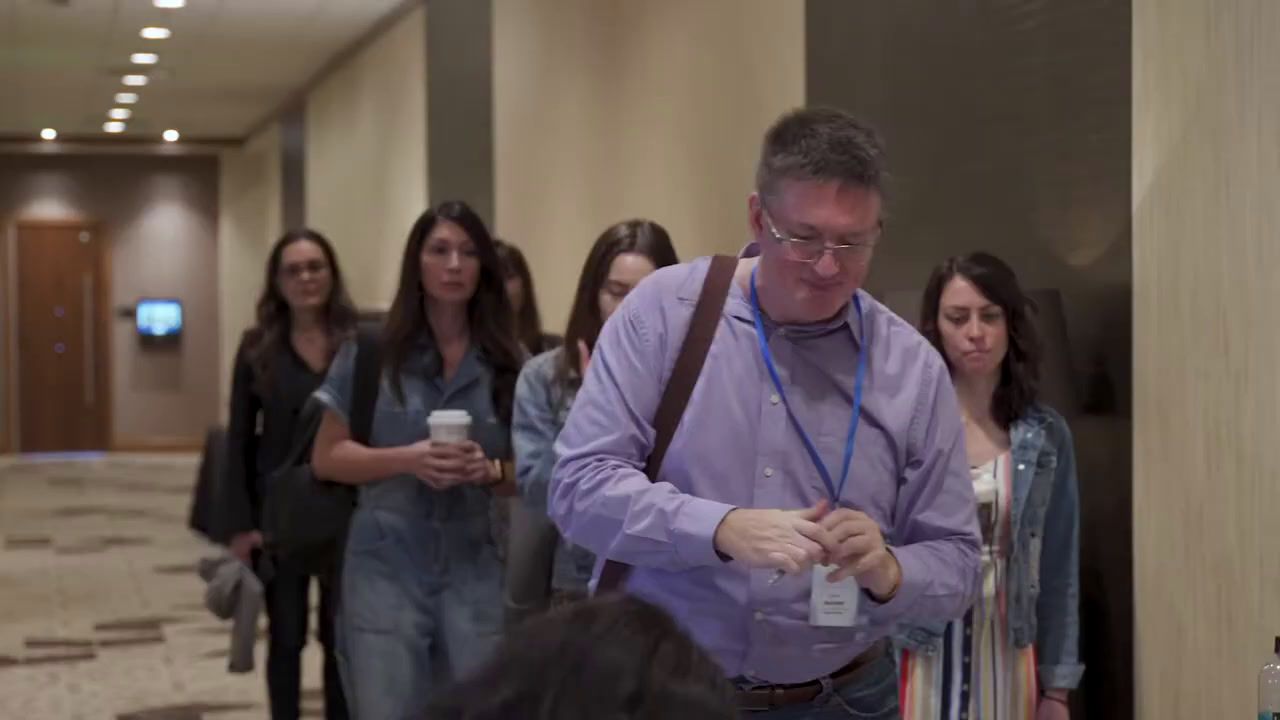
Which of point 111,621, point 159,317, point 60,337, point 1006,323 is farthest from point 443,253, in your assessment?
point 60,337

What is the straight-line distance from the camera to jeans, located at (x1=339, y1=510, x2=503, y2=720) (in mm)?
4336

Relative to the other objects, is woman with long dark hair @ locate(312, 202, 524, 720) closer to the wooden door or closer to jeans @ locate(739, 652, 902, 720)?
jeans @ locate(739, 652, 902, 720)

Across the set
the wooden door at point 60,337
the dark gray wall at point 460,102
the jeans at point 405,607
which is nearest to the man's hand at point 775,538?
the jeans at point 405,607

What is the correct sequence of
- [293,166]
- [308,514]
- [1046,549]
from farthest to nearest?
1. [293,166]
2. [308,514]
3. [1046,549]

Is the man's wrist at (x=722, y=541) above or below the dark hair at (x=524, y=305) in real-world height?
below

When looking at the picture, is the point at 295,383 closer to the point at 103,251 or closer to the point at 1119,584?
the point at 1119,584

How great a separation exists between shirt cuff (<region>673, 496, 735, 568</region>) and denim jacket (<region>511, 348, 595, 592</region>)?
1.89 metres

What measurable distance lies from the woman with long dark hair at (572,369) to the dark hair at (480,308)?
177 millimetres

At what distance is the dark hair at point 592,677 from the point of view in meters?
1.03

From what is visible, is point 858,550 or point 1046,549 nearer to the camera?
point 858,550

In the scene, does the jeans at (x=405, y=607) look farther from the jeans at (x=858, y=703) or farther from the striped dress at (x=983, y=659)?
the jeans at (x=858, y=703)

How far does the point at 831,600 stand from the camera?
250 cm

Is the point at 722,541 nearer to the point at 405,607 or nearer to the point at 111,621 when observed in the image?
the point at 405,607

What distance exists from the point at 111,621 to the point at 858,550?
829 cm
